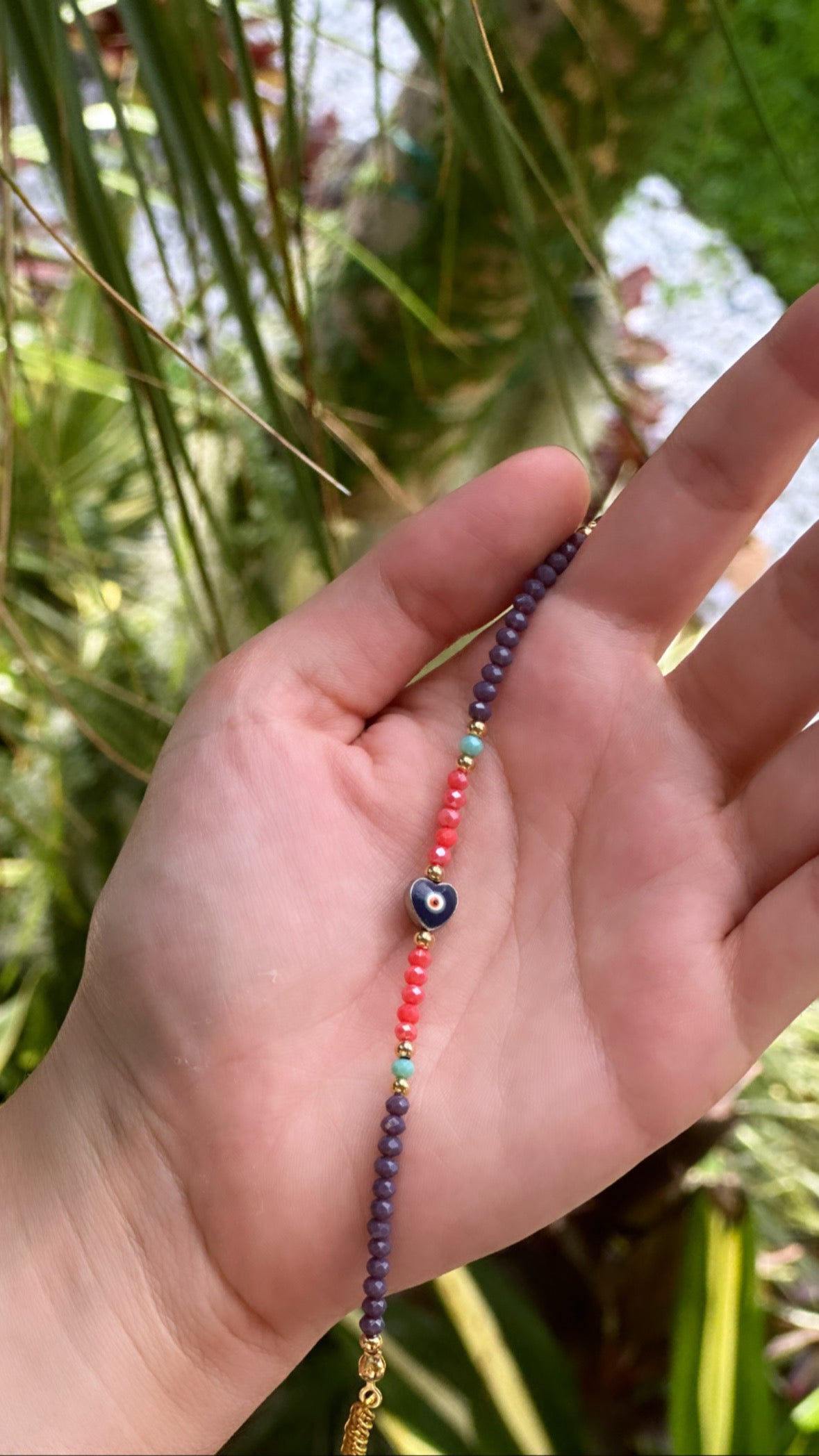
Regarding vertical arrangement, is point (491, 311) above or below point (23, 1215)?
above

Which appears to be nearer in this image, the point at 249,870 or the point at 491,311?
the point at 249,870

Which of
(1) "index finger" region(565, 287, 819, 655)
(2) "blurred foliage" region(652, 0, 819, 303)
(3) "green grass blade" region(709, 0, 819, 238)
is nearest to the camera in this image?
(3) "green grass blade" region(709, 0, 819, 238)

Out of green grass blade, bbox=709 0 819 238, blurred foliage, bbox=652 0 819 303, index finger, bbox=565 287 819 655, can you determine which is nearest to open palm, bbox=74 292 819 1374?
index finger, bbox=565 287 819 655

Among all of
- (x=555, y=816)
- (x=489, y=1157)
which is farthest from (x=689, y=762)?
(x=489, y=1157)

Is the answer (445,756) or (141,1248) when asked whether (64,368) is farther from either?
(141,1248)

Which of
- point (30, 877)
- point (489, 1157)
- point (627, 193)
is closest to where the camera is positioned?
point (489, 1157)

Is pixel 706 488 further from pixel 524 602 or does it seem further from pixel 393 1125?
pixel 393 1125

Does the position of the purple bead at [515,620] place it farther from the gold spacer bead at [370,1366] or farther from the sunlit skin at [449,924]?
the gold spacer bead at [370,1366]

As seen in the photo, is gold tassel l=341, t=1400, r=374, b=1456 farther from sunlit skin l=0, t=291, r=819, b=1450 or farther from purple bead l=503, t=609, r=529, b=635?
purple bead l=503, t=609, r=529, b=635
